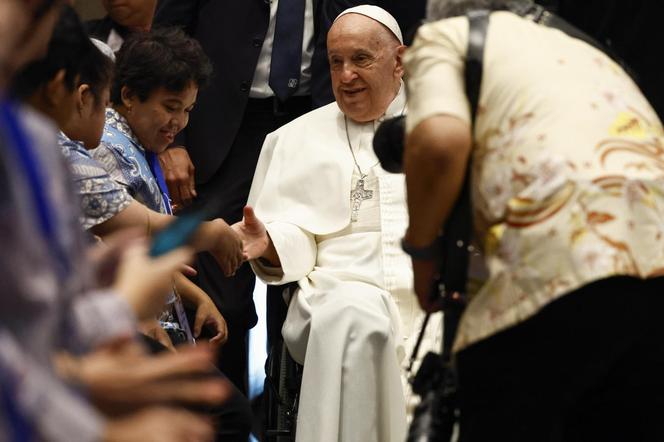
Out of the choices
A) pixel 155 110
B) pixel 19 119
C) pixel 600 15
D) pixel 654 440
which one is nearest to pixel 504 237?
pixel 654 440

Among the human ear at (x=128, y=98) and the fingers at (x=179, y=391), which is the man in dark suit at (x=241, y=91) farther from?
the fingers at (x=179, y=391)

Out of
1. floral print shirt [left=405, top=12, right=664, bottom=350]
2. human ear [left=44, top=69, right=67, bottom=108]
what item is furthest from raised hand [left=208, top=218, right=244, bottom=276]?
floral print shirt [left=405, top=12, right=664, bottom=350]

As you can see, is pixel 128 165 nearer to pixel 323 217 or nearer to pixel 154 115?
pixel 154 115

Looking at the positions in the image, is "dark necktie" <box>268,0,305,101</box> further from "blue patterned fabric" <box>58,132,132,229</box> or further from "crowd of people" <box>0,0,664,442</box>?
"blue patterned fabric" <box>58,132,132,229</box>

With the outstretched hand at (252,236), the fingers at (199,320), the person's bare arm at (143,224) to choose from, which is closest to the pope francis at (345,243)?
the outstretched hand at (252,236)

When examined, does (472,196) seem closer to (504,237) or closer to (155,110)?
(504,237)

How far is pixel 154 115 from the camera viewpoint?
12.7 ft

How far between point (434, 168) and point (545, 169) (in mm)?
219

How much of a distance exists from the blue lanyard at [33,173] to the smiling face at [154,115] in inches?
97.0

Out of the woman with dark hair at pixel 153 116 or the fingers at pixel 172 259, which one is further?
the woman with dark hair at pixel 153 116

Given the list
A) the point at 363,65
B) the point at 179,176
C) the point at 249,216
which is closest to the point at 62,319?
the point at 249,216

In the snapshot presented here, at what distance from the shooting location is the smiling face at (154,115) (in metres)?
3.86

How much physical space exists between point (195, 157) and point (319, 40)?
0.71 metres

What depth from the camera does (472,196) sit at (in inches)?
101
